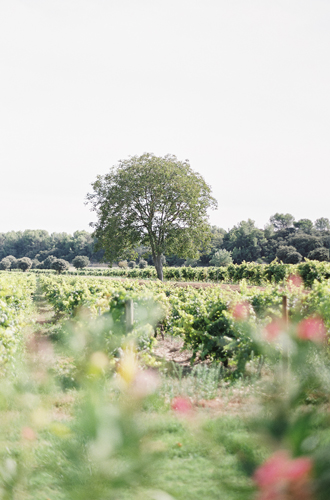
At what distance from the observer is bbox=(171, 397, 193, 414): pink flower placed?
12.2 ft

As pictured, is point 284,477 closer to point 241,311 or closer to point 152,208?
point 241,311

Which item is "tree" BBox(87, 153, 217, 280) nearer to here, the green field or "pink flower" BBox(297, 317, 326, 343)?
the green field

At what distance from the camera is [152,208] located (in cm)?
2614

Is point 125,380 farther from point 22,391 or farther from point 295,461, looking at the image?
point 295,461

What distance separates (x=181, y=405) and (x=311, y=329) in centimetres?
223

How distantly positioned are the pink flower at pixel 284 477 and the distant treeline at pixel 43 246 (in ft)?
296

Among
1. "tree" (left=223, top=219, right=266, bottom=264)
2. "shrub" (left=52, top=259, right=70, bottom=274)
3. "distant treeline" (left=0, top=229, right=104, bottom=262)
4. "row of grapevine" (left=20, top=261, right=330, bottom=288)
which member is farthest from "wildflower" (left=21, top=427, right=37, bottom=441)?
"distant treeline" (left=0, top=229, right=104, bottom=262)

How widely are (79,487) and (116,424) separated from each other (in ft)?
1.54

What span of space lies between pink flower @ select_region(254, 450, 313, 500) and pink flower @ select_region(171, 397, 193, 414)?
2.51 metres

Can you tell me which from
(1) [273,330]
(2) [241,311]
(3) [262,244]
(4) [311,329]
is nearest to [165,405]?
(1) [273,330]

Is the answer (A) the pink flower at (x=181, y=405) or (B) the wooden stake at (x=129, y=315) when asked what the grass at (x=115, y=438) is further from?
(B) the wooden stake at (x=129, y=315)

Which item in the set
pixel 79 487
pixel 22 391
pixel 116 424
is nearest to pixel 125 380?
pixel 22 391

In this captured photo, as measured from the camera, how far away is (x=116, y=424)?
1.32m

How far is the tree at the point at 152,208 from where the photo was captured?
24.7m
